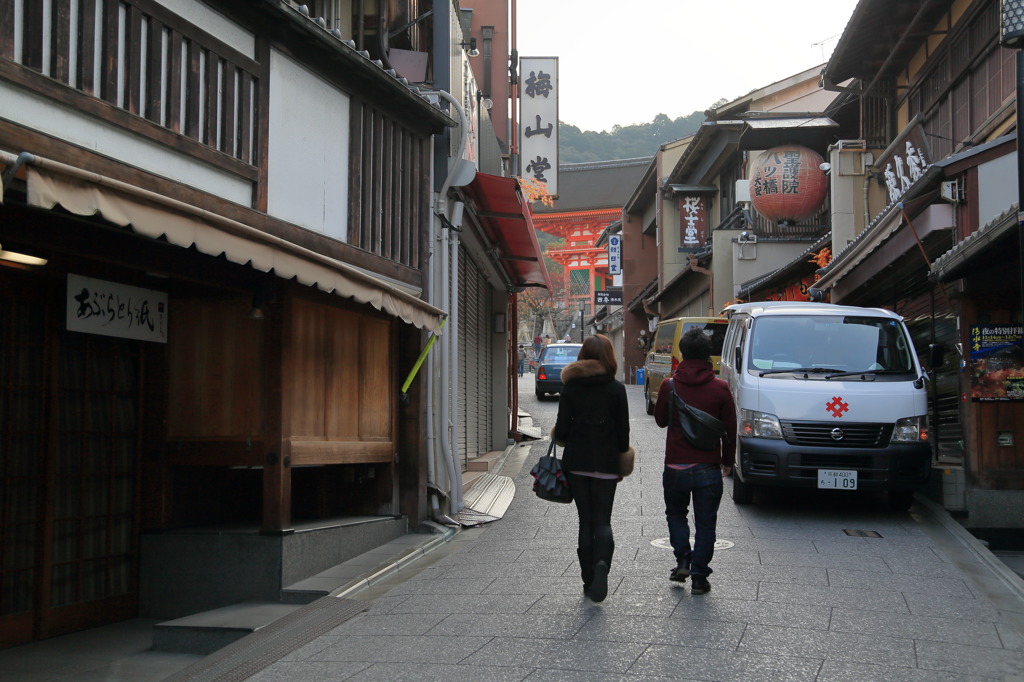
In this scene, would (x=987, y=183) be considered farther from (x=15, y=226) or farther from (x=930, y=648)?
(x=15, y=226)

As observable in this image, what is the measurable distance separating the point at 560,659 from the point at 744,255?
23.8m

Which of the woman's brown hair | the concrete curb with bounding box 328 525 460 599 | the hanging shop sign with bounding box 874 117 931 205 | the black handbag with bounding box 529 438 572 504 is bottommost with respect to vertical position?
the concrete curb with bounding box 328 525 460 599

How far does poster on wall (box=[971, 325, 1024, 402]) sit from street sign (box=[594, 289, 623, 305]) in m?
37.8

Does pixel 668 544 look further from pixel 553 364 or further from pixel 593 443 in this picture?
Result: pixel 553 364

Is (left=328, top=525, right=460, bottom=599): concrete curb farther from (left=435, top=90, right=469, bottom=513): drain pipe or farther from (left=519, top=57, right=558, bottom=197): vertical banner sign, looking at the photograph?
(left=519, top=57, right=558, bottom=197): vertical banner sign

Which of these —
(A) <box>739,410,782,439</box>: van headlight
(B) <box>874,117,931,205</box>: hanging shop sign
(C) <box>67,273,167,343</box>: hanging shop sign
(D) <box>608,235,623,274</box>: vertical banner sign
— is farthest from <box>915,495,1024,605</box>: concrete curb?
(D) <box>608,235,623,274</box>: vertical banner sign

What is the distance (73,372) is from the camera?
8.02m

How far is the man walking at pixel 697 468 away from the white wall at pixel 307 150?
3539 mm

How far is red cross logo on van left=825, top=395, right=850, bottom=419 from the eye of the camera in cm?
1022

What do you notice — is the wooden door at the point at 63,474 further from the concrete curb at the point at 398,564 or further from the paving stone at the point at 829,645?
the paving stone at the point at 829,645

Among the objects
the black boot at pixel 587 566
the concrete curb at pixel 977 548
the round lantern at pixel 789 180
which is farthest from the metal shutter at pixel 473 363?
the round lantern at pixel 789 180

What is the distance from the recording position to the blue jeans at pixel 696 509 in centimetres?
722

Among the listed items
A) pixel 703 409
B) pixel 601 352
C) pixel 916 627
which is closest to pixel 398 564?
pixel 601 352

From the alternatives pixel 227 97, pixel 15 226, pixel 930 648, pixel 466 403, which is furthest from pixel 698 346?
pixel 466 403
